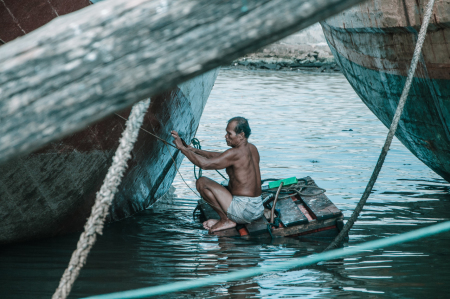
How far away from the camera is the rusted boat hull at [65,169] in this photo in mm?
4105

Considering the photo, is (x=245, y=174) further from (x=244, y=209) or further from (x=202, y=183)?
(x=202, y=183)

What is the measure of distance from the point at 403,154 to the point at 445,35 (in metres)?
4.94

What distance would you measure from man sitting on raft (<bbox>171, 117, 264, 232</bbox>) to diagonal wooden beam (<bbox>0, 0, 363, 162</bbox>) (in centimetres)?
429

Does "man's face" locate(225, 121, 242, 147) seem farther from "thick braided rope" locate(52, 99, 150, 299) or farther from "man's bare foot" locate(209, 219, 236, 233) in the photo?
"thick braided rope" locate(52, 99, 150, 299)

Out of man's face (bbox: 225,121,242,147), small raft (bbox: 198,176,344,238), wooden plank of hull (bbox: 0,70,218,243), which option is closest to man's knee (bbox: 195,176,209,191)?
small raft (bbox: 198,176,344,238)

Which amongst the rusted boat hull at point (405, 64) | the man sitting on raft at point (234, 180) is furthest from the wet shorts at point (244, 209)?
the rusted boat hull at point (405, 64)

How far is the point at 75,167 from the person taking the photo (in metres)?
4.73

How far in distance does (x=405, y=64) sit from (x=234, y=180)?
7.41ft

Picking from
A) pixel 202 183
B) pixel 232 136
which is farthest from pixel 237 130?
pixel 202 183

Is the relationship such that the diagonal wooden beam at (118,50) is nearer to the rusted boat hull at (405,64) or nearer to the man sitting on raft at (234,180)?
the rusted boat hull at (405,64)

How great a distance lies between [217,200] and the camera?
564 centimetres

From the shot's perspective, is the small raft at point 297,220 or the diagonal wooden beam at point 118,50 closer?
the diagonal wooden beam at point 118,50

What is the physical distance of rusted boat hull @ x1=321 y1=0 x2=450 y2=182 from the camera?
16.5ft

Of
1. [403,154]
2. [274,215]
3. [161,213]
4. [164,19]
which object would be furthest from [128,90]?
[403,154]
